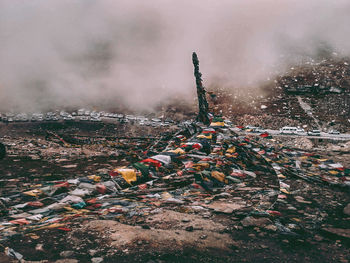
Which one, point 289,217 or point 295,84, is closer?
point 289,217

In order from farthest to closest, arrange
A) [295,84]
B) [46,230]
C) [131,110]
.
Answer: [131,110]
[295,84]
[46,230]

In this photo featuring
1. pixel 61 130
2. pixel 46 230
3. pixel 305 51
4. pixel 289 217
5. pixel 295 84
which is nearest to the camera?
pixel 46 230

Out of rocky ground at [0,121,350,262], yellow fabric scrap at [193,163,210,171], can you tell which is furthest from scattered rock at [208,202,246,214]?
yellow fabric scrap at [193,163,210,171]

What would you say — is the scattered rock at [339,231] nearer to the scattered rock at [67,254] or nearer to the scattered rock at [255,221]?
the scattered rock at [255,221]

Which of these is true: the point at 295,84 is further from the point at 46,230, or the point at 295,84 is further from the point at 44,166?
the point at 46,230

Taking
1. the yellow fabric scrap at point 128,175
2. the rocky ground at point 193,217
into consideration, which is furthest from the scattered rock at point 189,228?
the yellow fabric scrap at point 128,175

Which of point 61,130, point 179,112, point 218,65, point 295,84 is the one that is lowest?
point 61,130

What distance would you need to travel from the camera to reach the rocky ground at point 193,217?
3273 millimetres

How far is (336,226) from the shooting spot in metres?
4.24

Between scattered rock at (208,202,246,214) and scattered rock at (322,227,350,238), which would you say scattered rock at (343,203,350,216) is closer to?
scattered rock at (322,227,350,238)

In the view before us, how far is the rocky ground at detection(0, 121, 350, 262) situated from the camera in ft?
10.7

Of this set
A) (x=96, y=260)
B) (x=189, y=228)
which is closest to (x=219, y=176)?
(x=189, y=228)

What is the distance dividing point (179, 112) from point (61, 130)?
2044cm

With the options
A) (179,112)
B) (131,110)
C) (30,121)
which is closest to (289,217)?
(179,112)
